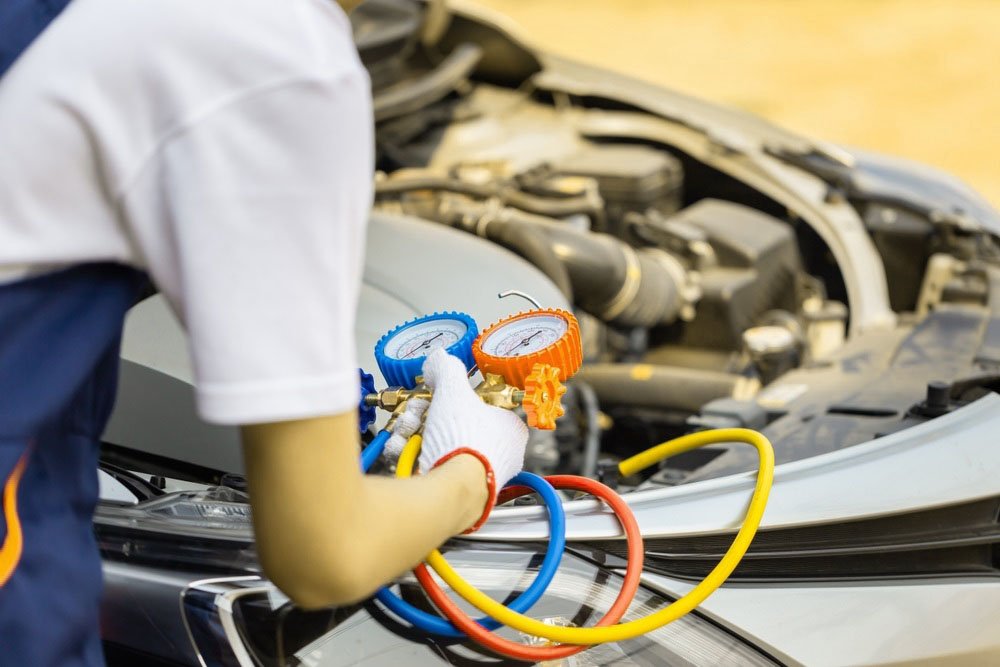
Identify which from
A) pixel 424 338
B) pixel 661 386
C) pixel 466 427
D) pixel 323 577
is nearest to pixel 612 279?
pixel 661 386

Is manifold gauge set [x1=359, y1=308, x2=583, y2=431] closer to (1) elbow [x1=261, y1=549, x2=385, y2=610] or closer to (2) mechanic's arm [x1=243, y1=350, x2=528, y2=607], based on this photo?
(2) mechanic's arm [x1=243, y1=350, x2=528, y2=607]

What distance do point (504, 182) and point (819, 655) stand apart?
1490 mm

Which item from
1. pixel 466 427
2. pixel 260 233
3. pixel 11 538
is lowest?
pixel 11 538

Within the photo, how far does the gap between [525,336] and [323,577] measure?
0.41 meters

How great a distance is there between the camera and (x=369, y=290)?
1.52 metres

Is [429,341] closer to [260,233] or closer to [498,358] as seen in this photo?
[498,358]

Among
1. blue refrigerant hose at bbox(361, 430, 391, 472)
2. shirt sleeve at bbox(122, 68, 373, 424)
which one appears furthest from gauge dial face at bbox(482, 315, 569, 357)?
shirt sleeve at bbox(122, 68, 373, 424)

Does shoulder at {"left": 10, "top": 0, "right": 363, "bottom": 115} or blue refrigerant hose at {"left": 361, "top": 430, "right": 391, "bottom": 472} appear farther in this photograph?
blue refrigerant hose at {"left": 361, "top": 430, "right": 391, "bottom": 472}

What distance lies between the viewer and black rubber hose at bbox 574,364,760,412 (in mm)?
1994

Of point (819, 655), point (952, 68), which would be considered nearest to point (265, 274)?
point (819, 655)

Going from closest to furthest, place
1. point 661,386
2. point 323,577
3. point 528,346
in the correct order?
point 323,577, point 528,346, point 661,386

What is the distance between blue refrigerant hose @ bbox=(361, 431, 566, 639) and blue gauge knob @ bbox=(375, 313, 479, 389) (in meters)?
0.09

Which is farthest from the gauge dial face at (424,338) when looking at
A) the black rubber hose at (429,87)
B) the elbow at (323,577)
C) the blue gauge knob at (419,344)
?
the black rubber hose at (429,87)

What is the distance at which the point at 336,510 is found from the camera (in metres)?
0.72
